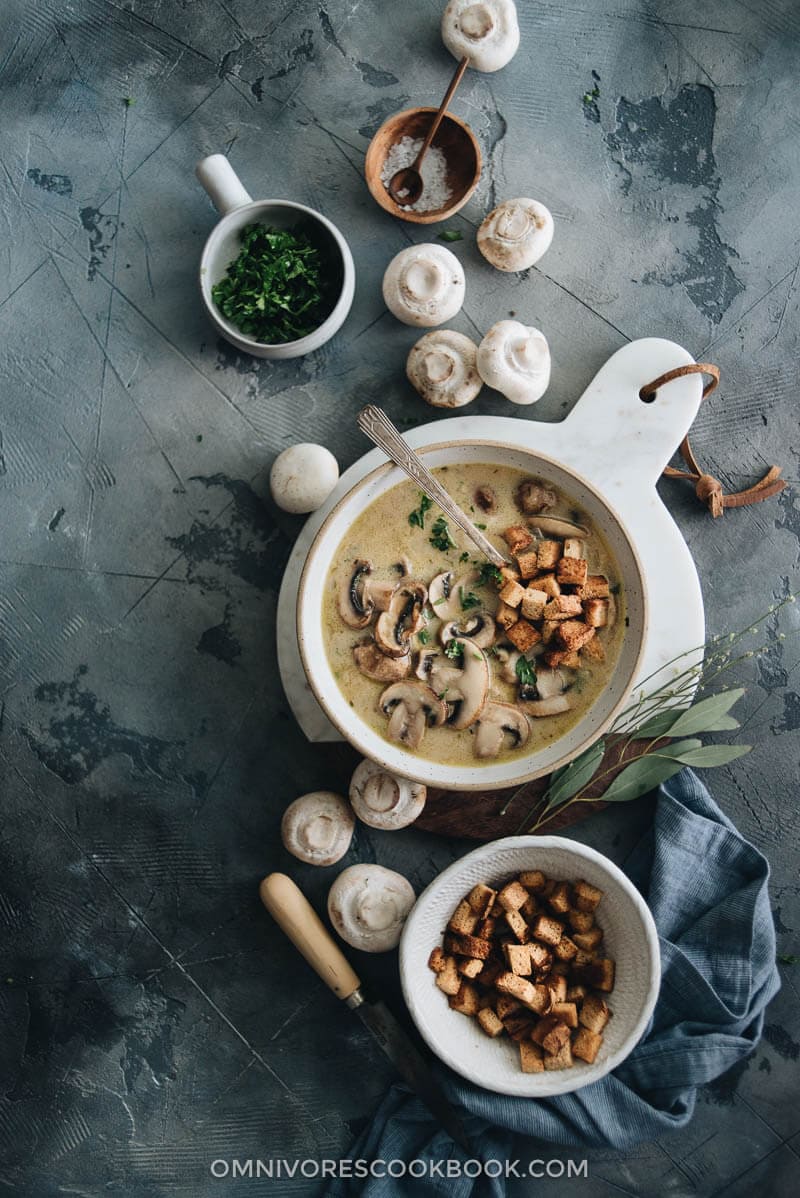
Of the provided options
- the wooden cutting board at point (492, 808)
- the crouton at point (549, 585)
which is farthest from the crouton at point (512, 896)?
the crouton at point (549, 585)

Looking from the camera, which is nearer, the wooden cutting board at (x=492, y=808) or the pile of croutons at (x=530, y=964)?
the pile of croutons at (x=530, y=964)

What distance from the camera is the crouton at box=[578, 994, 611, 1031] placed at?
2.95m

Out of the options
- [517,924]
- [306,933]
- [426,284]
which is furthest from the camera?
[426,284]

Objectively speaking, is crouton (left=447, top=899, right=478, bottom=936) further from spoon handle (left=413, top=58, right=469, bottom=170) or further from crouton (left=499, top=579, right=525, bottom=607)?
spoon handle (left=413, top=58, right=469, bottom=170)

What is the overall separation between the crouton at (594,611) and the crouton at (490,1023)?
133 cm

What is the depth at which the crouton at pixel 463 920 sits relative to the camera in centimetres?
299

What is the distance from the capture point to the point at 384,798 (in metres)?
3.09

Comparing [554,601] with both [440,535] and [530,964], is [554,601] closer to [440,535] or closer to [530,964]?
[440,535]

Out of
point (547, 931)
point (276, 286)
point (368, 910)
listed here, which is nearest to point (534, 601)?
point (547, 931)

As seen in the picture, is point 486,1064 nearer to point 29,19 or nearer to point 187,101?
point 187,101

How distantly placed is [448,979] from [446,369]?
6.77 ft

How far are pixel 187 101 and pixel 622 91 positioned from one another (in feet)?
5.34

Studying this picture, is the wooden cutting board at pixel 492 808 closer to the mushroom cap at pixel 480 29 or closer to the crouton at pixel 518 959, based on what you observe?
the crouton at pixel 518 959

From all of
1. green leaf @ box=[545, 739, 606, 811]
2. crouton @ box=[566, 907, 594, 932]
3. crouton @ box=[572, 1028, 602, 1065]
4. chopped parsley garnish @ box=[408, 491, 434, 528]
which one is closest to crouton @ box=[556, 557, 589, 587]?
chopped parsley garnish @ box=[408, 491, 434, 528]
